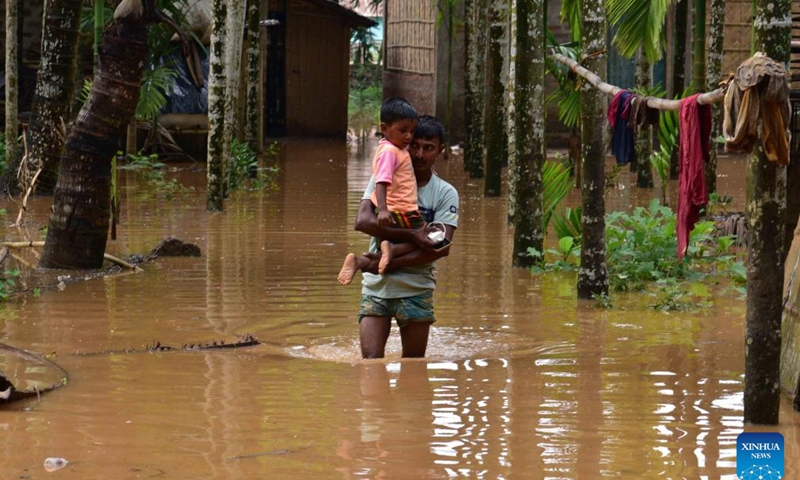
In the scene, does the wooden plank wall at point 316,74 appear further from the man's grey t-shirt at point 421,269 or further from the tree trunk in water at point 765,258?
the tree trunk in water at point 765,258

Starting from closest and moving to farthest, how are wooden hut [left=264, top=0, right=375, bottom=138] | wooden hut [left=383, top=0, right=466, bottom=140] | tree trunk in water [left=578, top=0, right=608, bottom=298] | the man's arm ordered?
the man's arm → tree trunk in water [left=578, top=0, right=608, bottom=298] → wooden hut [left=383, top=0, right=466, bottom=140] → wooden hut [left=264, top=0, right=375, bottom=138]

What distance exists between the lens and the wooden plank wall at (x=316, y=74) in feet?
88.2

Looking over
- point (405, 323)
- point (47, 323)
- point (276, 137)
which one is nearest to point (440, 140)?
point (405, 323)

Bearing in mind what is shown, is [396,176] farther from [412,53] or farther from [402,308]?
[412,53]

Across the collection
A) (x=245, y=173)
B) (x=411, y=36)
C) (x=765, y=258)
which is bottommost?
(x=245, y=173)

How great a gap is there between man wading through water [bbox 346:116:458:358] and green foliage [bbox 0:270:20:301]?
10.6ft

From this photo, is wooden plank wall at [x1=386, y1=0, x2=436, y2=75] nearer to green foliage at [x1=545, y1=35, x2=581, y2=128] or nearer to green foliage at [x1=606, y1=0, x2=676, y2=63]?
green foliage at [x1=545, y1=35, x2=581, y2=128]

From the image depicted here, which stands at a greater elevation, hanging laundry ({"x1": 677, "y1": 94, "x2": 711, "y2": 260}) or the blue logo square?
hanging laundry ({"x1": 677, "y1": 94, "x2": 711, "y2": 260})

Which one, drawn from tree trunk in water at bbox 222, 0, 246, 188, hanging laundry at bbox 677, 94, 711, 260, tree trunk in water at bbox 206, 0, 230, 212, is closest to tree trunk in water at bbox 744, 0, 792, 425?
hanging laundry at bbox 677, 94, 711, 260

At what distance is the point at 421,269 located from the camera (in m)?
6.23

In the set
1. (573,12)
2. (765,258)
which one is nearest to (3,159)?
(573,12)

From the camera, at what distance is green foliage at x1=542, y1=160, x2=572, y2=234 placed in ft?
34.8

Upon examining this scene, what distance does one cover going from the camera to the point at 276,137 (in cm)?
2720

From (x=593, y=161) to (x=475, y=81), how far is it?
33.7 ft
